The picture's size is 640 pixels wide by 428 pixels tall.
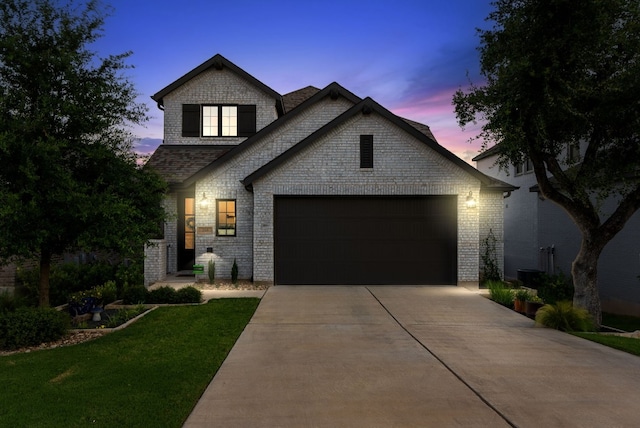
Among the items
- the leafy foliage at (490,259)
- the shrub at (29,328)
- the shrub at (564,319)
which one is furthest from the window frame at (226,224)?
the shrub at (564,319)

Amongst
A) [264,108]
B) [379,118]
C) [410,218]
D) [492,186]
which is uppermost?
[264,108]

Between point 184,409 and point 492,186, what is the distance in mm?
12610

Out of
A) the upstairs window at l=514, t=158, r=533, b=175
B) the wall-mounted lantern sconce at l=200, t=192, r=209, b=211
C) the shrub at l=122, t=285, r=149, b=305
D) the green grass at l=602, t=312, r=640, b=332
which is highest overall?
the upstairs window at l=514, t=158, r=533, b=175

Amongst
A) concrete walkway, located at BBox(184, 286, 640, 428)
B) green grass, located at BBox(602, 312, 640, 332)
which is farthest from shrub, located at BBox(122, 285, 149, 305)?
green grass, located at BBox(602, 312, 640, 332)

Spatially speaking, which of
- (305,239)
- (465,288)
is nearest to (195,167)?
(305,239)

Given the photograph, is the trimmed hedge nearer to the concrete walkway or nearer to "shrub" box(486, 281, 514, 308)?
the concrete walkway

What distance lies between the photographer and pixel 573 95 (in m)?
9.23

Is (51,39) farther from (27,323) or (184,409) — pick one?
(184,409)

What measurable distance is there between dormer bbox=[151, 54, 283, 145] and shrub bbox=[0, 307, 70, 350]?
1164 centimetres

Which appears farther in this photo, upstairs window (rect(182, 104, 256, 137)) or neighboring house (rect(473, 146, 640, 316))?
upstairs window (rect(182, 104, 256, 137))

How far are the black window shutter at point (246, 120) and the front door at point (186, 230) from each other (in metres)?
4.12

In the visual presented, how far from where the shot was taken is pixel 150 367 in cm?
597

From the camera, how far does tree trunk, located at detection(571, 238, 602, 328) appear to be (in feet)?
33.6

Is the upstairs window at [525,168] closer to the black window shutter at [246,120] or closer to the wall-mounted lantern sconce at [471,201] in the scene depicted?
the wall-mounted lantern sconce at [471,201]
